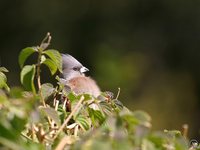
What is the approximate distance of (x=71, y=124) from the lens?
1320mm

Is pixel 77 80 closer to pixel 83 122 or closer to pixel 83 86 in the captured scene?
pixel 83 86

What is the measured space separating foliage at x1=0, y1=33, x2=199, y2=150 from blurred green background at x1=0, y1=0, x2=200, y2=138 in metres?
7.90

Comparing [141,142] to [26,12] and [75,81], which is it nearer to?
[75,81]

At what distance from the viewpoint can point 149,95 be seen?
31.1 ft

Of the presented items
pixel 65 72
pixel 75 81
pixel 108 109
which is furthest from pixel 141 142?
pixel 65 72

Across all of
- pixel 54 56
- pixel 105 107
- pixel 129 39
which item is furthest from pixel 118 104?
pixel 129 39

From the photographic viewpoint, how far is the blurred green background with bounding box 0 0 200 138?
31.1 ft

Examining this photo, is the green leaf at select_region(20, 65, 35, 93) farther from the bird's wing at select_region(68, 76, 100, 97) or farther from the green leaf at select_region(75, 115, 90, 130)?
the bird's wing at select_region(68, 76, 100, 97)

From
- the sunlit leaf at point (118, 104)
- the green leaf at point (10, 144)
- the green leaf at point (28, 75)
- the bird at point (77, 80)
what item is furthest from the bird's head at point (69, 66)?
the green leaf at point (10, 144)

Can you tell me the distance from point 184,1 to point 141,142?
8986 mm

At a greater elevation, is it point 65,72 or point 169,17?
point 169,17

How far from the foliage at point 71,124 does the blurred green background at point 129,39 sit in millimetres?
7903

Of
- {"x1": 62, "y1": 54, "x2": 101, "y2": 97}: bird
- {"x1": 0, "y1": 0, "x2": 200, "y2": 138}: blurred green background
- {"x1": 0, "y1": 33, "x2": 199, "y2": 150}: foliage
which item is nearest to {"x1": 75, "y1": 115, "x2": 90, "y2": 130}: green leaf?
{"x1": 0, "y1": 33, "x2": 199, "y2": 150}: foliage

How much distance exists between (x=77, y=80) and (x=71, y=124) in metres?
0.79
